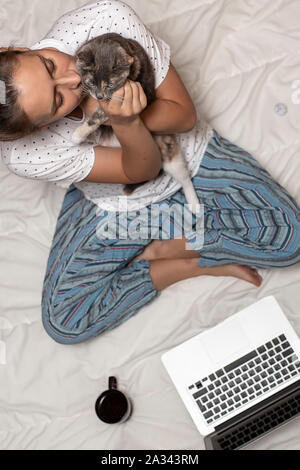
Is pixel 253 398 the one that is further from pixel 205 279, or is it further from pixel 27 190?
pixel 27 190

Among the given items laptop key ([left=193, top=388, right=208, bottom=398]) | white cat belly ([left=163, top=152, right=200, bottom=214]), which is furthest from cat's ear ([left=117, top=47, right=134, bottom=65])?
laptop key ([left=193, top=388, right=208, bottom=398])

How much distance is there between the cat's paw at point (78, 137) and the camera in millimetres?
1154

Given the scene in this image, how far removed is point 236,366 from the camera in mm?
1316

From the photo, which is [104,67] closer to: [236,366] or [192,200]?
[192,200]

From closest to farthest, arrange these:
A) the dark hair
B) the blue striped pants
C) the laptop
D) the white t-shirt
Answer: the dark hair
the white t-shirt
the laptop
the blue striped pants

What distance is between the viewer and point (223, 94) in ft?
5.21

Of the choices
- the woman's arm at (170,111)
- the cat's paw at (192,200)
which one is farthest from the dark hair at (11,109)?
the cat's paw at (192,200)

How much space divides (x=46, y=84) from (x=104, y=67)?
0.42ft

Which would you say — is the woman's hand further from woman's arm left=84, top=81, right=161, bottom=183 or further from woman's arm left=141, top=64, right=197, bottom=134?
woman's arm left=141, top=64, right=197, bottom=134

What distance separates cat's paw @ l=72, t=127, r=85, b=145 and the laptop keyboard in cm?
73

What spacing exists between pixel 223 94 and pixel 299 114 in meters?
0.26

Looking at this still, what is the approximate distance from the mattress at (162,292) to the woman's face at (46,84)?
0.62 meters

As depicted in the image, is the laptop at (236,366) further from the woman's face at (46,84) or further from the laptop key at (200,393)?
the woman's face at (46,84)

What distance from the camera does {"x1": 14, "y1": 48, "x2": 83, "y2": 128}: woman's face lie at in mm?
944
